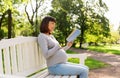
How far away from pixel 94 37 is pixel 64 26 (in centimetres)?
389

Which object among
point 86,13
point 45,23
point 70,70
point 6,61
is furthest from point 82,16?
point 6,61

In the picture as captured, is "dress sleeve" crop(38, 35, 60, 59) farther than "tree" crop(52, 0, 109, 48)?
No

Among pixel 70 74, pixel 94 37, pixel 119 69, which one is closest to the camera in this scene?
pixel 70 74

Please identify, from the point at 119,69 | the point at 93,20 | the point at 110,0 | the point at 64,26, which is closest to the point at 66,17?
the point at 64,26

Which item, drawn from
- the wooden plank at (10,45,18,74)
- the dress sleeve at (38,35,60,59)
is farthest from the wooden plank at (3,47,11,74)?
the dress sleeve at (38,35,60,59)

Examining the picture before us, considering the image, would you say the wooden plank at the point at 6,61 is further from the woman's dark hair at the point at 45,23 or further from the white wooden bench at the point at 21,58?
the woman's dark hair at the point at 45,23

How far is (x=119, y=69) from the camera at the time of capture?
30.3ft

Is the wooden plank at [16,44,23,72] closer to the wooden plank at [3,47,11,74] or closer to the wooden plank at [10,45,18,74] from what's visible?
the wooden plank at [10,45,18,74]

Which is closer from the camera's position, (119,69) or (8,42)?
(8,42)

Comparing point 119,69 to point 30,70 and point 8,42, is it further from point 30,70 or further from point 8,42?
point 8,42

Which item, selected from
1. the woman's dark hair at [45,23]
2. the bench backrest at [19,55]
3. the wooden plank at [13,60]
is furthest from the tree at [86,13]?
the wooden plank at [13,60]

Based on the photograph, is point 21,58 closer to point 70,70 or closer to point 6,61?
point 6,61

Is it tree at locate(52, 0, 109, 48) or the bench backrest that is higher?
tree at locate(52, 0, 109, 48)

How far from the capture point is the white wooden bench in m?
4.12
